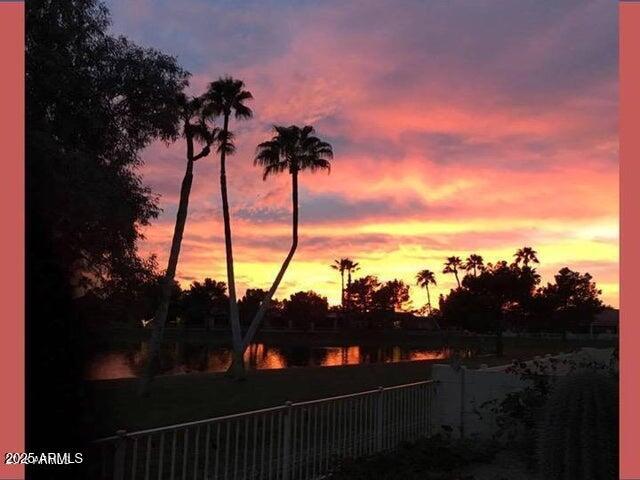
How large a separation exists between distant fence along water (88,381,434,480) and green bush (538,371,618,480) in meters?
2.21

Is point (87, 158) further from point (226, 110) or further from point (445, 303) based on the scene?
point (445, 303)

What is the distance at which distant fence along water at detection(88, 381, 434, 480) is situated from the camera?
611 cm

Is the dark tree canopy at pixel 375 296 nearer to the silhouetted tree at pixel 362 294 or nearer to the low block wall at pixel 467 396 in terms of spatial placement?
the silhouetted tree at pixel 362 294

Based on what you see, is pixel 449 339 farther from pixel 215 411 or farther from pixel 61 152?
pixel 61 152

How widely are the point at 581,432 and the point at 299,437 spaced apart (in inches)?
114

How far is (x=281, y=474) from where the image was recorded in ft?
23.3

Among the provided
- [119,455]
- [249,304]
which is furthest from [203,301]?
[119,455]

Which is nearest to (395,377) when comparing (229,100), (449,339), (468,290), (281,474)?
(229,100)

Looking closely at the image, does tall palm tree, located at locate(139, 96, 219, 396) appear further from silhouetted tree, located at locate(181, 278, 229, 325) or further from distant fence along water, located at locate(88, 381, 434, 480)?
silhouetted tree, located at locate(181, 278, 229, 325)

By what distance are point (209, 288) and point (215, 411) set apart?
104 m

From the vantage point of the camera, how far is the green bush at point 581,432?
6.43 meters

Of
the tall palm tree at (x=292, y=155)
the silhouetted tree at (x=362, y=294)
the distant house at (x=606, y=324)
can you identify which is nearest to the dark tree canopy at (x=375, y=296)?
the silhouetted tree at (x=362, y=294)

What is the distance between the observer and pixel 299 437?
7.73 m

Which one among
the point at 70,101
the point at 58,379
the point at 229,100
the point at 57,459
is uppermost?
the point at 229,100
